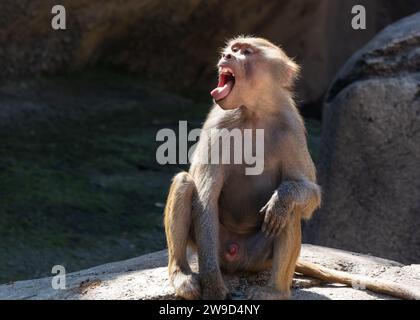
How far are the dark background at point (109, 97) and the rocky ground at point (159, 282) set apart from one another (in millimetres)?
1504

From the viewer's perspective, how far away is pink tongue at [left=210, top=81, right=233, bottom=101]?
454 cm

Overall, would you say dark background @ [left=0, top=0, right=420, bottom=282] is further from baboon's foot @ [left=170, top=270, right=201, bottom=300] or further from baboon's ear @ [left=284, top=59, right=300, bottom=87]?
baboon's ear @ [left=284, top=59, right=300, bottom=87]

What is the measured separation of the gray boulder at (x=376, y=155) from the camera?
6.61m

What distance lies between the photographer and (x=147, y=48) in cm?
993

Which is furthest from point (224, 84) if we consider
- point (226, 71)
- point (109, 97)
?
point (109, 97)

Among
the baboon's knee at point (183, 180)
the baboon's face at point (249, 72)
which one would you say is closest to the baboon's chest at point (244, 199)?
the baboon's knee at point (183, 180)

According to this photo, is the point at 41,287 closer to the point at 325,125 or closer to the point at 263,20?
the point at 325,125

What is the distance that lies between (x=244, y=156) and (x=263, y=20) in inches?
236

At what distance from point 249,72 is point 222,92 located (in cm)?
21

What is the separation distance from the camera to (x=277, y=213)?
4.41 metres

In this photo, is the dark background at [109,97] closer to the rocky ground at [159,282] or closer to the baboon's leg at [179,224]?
the rocky ground at [159,282]

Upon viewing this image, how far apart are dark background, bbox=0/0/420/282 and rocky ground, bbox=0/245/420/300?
1504mm

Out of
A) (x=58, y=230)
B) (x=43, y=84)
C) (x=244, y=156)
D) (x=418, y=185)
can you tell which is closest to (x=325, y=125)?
(x=418, y=185)

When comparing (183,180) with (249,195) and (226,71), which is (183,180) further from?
(226,71)
